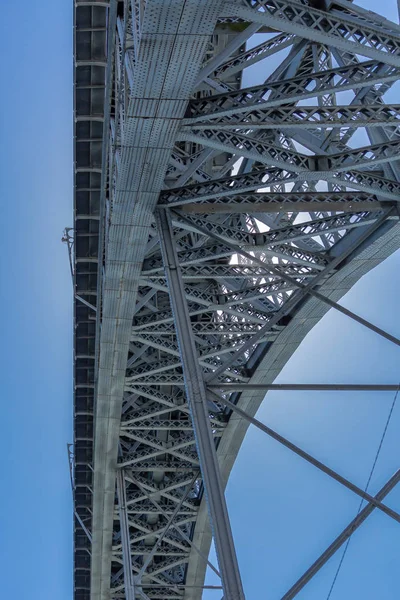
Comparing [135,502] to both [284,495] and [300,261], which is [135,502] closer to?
[284,495]

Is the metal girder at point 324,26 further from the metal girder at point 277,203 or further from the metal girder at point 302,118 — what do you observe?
the metal girder at point 277,203

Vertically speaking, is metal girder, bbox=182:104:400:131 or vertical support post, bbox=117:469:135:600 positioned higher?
metal girder, bbox=182:104:400:131

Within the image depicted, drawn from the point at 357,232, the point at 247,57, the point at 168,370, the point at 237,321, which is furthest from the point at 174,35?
the point at 168,370

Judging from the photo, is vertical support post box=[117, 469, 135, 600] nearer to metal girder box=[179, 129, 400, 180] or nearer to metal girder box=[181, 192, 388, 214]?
metal girder box=[181, 192, 388, 214]

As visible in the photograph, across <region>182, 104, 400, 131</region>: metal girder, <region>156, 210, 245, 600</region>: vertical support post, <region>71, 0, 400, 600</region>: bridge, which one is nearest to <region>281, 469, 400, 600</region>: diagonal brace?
<region>71, 0, 400, 600</region>: bridge

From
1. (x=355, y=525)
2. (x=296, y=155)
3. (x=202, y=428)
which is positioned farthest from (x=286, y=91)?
(x=355, y=525)

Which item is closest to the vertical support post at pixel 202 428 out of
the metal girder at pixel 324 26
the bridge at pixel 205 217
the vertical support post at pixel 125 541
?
the bridge at pixel 205 217
